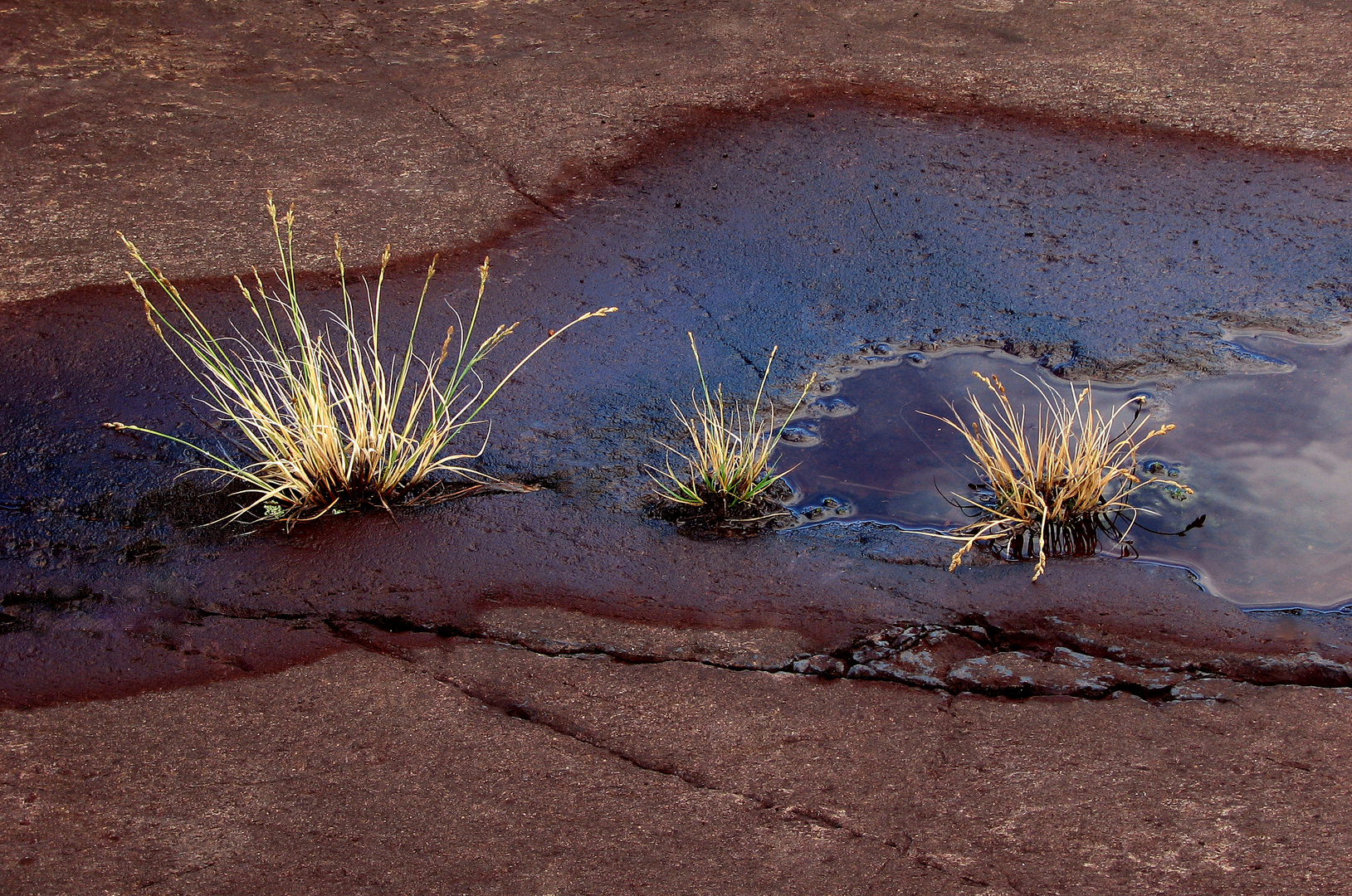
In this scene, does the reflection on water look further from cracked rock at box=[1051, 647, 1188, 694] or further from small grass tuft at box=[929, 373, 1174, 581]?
cracked rock at box=[1051, 647, 1188, 694]

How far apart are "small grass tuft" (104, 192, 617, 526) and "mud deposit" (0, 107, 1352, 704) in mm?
98

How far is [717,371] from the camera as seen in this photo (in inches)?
166

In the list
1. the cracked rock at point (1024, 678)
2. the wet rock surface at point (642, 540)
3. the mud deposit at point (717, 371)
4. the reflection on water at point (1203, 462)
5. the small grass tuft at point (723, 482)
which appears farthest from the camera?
the small grass tuft at point (723, 482)

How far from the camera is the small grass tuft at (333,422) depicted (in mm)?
3367

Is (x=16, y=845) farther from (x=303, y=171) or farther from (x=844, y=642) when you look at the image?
(x=303, y=171)

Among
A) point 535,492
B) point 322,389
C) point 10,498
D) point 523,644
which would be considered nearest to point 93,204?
point 10,498

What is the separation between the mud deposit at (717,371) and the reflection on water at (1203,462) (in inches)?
4.9

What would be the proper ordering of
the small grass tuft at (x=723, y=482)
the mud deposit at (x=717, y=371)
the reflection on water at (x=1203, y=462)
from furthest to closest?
the small grass tuft at (x=723, y=482), the reflection on water at (x=1203, y=462), the mud deposit at (x=717, y=371)

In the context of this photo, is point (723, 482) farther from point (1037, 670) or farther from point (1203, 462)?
point (1203, 462)

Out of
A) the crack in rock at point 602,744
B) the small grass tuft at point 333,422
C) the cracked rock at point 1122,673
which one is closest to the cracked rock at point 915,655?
the cracked rock at point 1122,673

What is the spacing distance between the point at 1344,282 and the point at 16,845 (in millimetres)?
5023

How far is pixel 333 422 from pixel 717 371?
59.1 inches

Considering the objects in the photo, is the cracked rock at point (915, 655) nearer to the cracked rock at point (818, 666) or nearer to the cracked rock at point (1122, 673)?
the cracked rock at point (818, 666)

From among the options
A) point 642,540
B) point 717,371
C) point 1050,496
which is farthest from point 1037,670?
point 717,371
